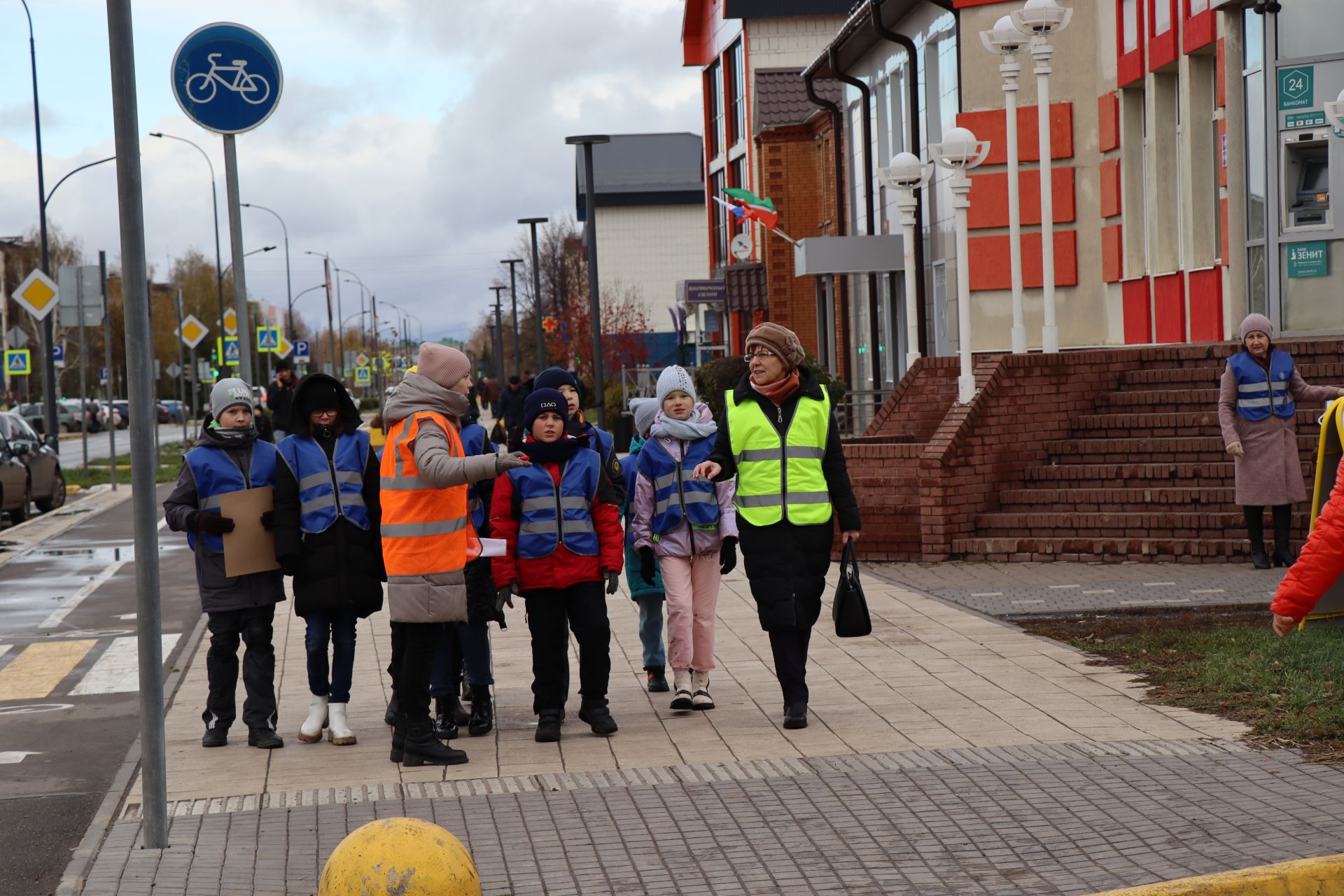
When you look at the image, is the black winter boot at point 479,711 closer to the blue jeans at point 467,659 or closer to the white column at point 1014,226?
the blue jeans at point 467,659

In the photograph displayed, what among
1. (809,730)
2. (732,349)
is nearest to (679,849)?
(809,730)

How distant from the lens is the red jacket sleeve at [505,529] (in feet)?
25.5

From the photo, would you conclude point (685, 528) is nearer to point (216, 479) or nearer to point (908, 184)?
point (216, 479)

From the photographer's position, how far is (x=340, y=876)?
4645mm

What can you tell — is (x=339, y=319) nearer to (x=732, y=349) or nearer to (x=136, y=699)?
(x=732, y=349)

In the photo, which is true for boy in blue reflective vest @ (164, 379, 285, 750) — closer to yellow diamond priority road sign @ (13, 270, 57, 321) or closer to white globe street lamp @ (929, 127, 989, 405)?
white globe street lamp @ (929, 127, 989, 405)

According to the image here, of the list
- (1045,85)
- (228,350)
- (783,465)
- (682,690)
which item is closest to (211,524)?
(682,690)

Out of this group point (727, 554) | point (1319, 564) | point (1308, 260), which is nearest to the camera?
point (1319, 564)

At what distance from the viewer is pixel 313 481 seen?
7.88m

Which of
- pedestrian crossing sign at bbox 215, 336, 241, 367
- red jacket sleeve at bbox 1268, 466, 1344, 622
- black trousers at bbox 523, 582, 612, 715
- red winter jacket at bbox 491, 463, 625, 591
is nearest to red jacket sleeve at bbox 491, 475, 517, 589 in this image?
red winter jacket at bbox 491, 463, 625, 591

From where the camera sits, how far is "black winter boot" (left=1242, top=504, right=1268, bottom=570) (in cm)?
1264

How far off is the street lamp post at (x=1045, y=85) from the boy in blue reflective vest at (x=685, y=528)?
26.4 ft

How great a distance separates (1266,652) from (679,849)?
3999 millimetres

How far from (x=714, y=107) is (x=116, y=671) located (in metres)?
39.6
